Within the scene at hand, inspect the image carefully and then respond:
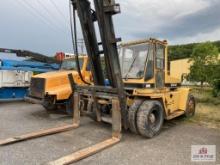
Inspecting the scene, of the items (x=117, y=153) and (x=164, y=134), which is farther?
(x=164, y=134)

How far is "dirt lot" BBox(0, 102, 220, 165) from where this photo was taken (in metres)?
4.67

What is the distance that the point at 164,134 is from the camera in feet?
21.4

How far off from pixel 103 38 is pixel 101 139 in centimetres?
247

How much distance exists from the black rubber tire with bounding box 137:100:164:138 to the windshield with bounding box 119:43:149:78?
86 cm

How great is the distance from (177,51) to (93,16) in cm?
3179

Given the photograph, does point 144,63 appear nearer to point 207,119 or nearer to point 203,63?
point 207,119

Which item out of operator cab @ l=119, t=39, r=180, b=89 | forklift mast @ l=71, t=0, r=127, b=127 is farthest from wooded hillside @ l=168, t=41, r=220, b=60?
forklift mast @ l=71, t=0, r=127, b=127

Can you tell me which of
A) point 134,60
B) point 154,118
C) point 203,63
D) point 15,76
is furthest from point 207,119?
point 15,76

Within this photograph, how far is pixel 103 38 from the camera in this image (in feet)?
19.2

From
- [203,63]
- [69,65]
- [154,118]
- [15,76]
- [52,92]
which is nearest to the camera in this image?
[154,118]

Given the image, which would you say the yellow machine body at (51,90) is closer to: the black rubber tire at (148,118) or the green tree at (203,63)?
the black rubber tire at (148,118)

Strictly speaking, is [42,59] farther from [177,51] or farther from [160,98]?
[177,51]

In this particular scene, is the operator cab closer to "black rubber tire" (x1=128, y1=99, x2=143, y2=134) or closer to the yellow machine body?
"black rubber tire" (x1=128, y1=99, x2=143, y2=134)

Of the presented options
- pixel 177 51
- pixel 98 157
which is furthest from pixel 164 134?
pixel 177 51
